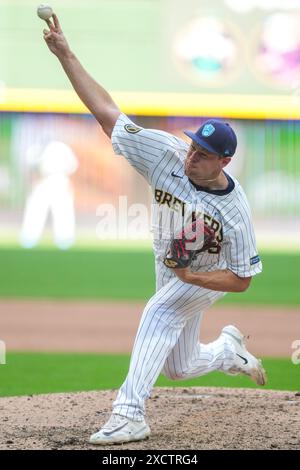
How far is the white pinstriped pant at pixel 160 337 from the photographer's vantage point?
13.4 ft

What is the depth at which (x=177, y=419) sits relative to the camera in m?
4.71

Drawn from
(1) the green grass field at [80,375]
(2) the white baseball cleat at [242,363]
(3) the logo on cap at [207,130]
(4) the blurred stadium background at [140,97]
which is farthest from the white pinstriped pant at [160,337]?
(4) the blurred stadium background at [140,97]

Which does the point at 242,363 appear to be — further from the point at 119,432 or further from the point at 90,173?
the point at 90,173

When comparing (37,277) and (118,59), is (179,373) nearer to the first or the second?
(37,277)

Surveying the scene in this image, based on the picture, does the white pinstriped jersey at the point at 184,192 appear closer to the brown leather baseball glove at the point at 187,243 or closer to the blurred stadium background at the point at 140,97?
the brown leather baseball glove at the point at 187,243

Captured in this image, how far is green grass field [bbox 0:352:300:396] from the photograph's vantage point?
626 cm

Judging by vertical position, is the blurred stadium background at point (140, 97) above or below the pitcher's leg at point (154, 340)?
above

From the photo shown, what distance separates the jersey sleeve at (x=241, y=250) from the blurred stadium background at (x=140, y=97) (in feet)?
52.6

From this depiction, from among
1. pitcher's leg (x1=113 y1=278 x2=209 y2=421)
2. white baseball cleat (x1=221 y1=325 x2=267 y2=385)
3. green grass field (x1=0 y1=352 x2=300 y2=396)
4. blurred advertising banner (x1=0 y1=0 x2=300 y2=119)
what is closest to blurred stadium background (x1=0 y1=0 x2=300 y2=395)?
blurred advertising banner (x1=0 y1=0 x2=300 y2=119)

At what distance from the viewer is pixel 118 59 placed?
23.1 metres

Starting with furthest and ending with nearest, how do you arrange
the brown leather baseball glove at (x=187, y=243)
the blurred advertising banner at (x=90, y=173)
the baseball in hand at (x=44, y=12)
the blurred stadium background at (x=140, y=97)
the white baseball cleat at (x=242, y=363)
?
1. the blurred stadium background at (x=140, y=97)
2. the blurred advertising banner at (x=90, y=173)
3. the white baseball cleat at (x=242, y=363)
4. the baseball in hand at (x=44, y=12)
5. the brown leather baseball glove at (x=187, y=243)

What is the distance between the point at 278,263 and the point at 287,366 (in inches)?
315

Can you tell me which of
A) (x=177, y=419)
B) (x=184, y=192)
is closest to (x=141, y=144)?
(x=184, y=192)
